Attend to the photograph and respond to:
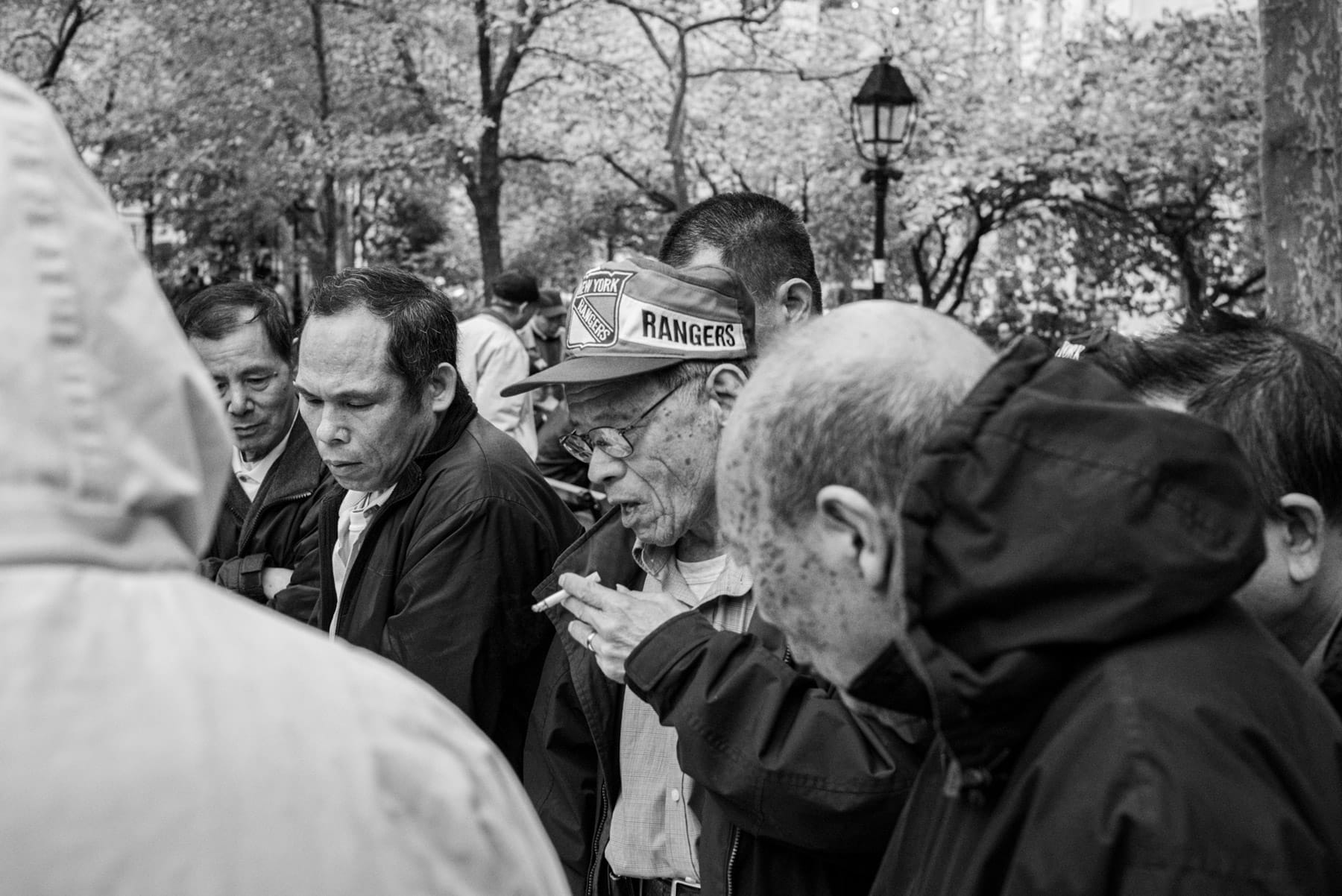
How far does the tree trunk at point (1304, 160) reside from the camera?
6.04 metres

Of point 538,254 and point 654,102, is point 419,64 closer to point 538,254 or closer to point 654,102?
point 654,102

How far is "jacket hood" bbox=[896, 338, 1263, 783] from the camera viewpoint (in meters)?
1.38

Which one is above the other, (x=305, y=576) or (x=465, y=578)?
(x=465, y=578)

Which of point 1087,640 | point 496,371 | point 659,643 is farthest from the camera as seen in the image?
point 496,371

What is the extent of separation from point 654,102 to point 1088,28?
246 inches

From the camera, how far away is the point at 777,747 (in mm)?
2109

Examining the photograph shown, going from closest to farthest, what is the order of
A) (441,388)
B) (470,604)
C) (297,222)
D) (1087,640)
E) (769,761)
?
(1087,640) → (769,761) → (470,604) → (441,388) → (297,222)

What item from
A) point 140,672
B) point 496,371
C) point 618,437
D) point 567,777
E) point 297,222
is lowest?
point 297,222

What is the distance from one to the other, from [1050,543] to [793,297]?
2.58m

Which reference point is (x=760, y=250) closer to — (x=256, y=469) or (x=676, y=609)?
(x=256, y=469)

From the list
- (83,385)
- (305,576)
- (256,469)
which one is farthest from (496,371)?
(83,385)

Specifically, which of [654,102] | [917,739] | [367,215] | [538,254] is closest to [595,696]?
[917,739]

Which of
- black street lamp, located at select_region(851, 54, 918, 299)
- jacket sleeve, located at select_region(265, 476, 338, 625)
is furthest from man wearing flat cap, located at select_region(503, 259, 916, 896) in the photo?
black street lamp, located at select_region(851, 54, 918, 299)

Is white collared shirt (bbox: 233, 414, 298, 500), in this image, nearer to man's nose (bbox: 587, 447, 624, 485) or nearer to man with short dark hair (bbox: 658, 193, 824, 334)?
man with short dark hair (bbox: 658, 193, 824, 334)
